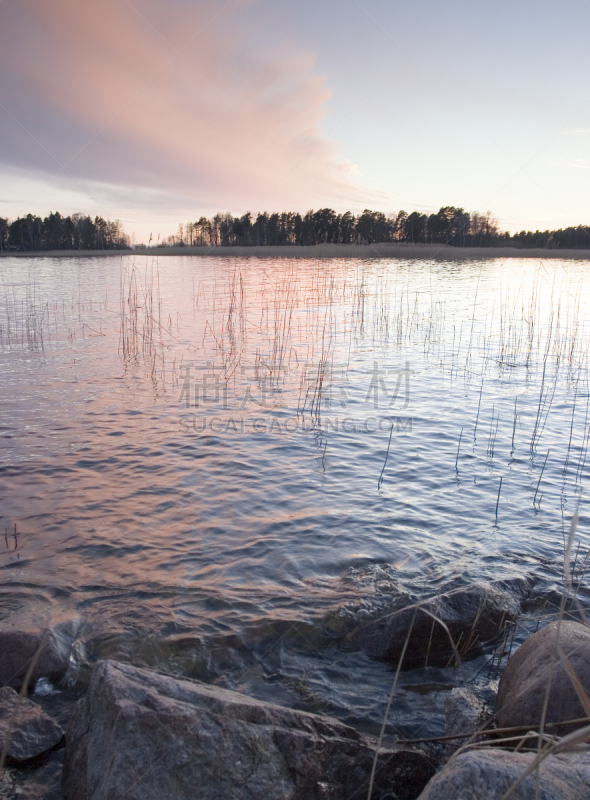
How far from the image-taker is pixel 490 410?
7.91 metres

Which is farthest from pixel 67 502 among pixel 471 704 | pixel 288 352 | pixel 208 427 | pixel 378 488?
pixel 288 352

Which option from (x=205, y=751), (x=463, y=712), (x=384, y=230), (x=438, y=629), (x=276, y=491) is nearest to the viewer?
(x=205, y=751)

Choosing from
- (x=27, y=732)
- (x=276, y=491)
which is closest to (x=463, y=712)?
(x=27, y=732)

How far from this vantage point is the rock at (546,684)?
2.28m

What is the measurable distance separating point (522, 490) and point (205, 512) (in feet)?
9.99

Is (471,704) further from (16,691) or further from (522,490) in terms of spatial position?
(522,490)

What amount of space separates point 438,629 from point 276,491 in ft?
7.91

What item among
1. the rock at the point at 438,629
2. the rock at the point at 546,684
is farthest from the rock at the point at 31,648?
the rock at the point at 546,684

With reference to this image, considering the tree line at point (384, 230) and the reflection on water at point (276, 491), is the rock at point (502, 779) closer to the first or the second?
the reflection on water at point (276, 491)

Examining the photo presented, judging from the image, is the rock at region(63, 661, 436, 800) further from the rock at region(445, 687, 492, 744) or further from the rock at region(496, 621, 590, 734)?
the rock at region(496, 621, 590, 734)

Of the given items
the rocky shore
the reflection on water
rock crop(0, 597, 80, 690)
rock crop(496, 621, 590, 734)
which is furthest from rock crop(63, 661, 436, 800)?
rock crop(0, 597, 80, 690)

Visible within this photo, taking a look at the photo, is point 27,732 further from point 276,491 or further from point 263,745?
point 276,491

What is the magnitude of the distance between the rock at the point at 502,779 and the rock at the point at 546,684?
1.83 ft

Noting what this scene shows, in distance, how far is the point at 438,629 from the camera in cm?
324
